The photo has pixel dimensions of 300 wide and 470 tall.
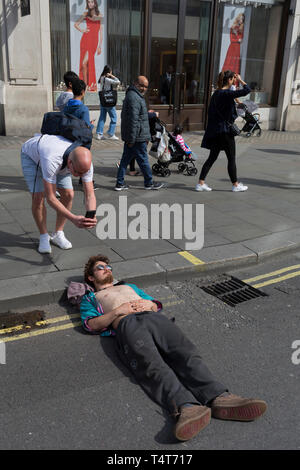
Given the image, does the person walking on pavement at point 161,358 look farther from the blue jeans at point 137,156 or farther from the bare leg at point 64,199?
the blue jeans at point 137,156

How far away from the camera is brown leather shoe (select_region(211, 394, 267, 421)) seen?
2.80 meters

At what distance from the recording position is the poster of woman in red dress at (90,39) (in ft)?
43.0

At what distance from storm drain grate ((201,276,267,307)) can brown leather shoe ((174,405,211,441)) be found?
1.71m

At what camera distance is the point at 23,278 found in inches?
174

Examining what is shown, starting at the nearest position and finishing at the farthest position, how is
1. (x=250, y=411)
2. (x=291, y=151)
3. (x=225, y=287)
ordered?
(x=250, y=411) → (x=225, y=287) → (x=291, y=151)

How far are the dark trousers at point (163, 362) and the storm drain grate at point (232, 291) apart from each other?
1233mm

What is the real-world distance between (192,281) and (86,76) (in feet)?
34.0

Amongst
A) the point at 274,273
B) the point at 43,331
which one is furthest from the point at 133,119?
the point at 43,331

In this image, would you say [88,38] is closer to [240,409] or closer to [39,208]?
Result: [39,208]

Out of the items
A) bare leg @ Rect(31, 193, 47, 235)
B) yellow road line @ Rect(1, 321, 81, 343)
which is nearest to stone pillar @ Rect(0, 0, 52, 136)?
bare leg @ Rect(31, 193, 47, 235)

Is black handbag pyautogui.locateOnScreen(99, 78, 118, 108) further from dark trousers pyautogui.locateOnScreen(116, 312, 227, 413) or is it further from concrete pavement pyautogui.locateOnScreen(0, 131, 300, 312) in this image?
dark trousers pyautogui.locateOnScreen(116, 312, 227, 413)

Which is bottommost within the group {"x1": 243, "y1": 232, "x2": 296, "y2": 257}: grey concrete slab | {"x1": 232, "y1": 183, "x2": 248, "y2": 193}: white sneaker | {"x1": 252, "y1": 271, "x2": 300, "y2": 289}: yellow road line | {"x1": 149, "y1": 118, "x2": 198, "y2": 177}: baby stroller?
{"x1": 252, "y1": 271, "x2": 300, "y2": 289}: yellow road line
